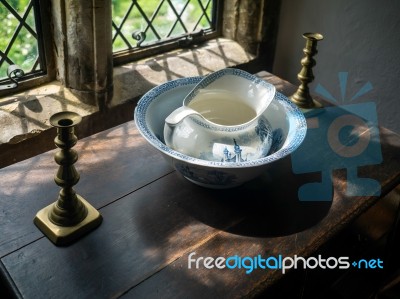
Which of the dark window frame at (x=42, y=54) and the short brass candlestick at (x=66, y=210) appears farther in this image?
the dark window frame at (x=42, y=54)

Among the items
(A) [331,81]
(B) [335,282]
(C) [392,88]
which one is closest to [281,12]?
(A) [331,81]

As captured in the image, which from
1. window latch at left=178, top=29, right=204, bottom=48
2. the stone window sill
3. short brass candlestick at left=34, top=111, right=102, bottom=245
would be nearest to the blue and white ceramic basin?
short brass candlestick at left=34, top=111, right=102, bottom=245

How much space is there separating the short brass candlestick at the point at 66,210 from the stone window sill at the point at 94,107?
A: 52 cm

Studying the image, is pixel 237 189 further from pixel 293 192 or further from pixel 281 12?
pixel 281 12

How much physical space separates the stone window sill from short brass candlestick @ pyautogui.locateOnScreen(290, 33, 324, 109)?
509 millimetres

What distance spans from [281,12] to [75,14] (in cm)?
85

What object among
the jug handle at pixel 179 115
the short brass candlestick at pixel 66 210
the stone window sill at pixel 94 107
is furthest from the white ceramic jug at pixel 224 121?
the stone window sill at pixel 94 107

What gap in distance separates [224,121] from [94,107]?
0.56 metres

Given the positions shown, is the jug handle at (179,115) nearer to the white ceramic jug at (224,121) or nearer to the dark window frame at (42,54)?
the white ceramic jug at (224,121)

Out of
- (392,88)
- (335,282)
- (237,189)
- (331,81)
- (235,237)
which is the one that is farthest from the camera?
(331,81)

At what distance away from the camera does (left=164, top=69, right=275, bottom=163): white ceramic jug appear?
888 millimetres

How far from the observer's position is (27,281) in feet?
2.39

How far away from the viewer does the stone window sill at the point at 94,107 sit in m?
1.30

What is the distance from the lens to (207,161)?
85 cm
